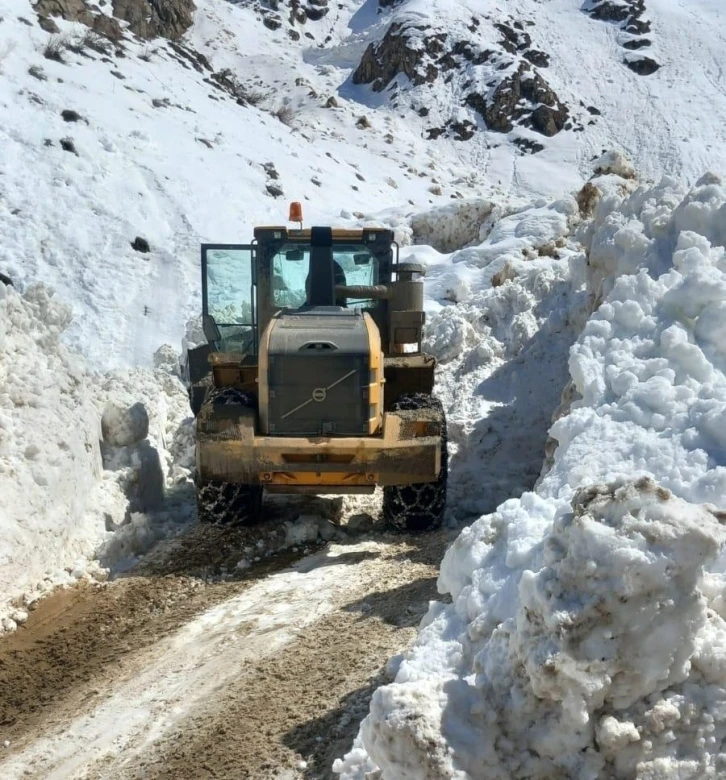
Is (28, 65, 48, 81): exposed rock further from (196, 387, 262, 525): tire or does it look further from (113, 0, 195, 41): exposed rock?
(196, 387, 262, 525): tire

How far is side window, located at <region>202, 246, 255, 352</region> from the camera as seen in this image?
8.01 metres

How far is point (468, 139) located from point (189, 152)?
84.8ft

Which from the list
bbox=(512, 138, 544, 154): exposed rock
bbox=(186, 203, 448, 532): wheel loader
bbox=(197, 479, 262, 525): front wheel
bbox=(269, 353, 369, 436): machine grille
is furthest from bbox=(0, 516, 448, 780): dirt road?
bbox=(512, 138, 544, 154): exposed rock

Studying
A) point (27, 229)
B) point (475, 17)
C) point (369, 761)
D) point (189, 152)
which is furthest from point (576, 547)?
point (475, 17)

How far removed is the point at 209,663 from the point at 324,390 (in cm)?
243

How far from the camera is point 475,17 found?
5172cm

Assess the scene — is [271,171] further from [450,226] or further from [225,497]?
[225,497]

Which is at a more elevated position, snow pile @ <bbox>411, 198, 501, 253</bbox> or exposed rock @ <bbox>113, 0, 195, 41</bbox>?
exposed rock @ <bbox>113, 0, 195, 41</bbox>

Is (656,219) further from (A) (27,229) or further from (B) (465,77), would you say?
(B) (465,77)

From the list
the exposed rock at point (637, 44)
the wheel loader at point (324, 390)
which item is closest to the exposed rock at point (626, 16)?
the exposed rock at point (637, 44)

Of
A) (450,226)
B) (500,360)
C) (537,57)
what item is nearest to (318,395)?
(500,360)

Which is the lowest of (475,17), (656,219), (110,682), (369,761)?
(110,682)

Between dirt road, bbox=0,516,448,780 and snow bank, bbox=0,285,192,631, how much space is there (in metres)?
0.27

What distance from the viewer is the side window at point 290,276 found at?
761cm
